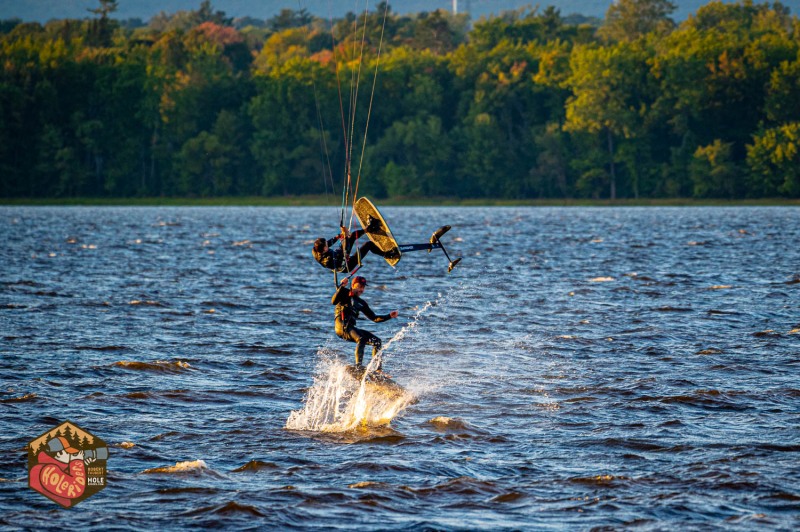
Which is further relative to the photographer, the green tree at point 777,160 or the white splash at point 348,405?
the green tree at point 777,160

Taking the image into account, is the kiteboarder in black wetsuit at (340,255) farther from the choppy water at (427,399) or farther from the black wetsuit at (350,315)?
the choppy water at (427,399)

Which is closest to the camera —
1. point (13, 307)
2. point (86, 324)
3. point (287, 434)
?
point (287, 434)

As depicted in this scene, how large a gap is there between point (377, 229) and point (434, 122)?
128164mm

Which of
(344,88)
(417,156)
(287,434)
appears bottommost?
(287,434)

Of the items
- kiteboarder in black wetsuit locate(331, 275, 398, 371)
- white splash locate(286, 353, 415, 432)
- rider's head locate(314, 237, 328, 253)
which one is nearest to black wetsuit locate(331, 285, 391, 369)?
kiteboarder in black wetsuit locate(331, 275, 398, 371)

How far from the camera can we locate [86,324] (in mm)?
32844

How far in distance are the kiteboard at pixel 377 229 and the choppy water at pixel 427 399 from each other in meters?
2.94

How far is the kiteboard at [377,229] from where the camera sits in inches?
842

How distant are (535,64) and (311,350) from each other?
135000 mm

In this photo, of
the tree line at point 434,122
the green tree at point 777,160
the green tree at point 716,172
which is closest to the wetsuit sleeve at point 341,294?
the tree line at point 434,122

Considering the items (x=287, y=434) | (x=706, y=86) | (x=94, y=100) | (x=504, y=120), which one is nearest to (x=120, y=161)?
(x=94, y=100)

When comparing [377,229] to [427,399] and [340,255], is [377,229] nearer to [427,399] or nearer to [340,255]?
[340,255]

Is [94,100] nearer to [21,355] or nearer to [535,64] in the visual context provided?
[535,64]

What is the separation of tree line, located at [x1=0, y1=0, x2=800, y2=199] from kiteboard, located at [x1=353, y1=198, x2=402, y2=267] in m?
112
